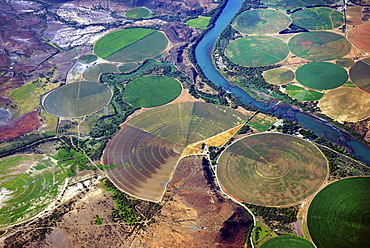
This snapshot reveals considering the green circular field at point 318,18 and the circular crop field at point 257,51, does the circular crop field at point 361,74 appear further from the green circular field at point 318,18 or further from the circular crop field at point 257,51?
the green circular field at point 318,18

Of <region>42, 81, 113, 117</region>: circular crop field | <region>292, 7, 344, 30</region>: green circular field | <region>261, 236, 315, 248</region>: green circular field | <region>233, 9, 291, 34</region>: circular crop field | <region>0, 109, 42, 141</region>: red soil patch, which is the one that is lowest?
<region>0, 109, 42, 141</region>: red soil patch

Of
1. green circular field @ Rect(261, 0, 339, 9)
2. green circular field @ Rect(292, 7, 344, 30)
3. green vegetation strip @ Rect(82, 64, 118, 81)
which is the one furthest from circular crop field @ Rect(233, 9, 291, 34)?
green vegetation strip @ Rect(82, 64, 118, 81)

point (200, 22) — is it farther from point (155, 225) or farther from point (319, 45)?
point (155, 225)

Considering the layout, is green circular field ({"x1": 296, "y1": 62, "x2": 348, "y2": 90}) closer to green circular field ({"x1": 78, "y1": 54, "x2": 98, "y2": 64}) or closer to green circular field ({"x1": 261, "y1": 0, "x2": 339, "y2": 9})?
green circular field ({"x1": 261, "y1": 0, "x2": 339, "y2": 9})

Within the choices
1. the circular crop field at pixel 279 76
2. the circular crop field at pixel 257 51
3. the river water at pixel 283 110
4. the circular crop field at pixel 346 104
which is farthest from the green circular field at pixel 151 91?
the circular crop field at pixel 346 104

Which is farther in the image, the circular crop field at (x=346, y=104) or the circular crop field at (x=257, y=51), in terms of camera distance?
the circular crop field at (x=257, y=51)

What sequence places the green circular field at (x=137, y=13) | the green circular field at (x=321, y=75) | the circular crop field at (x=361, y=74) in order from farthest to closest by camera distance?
the green circular field at (x=137, y=13), the green circular field at (x=321, y=75), the circular crop field at (x=361, y=74)

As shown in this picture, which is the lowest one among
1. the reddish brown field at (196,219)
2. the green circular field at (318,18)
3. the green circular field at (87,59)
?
the green circular field at (87,59)

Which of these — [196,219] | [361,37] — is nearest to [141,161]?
[196,219]
